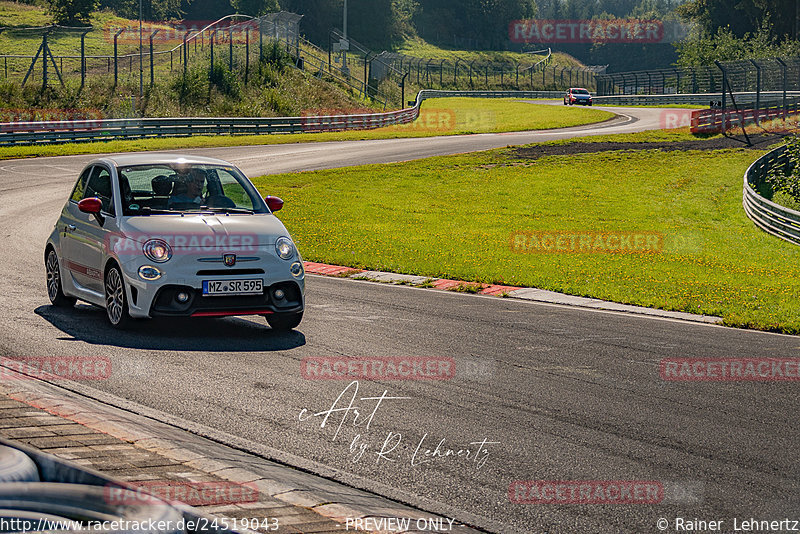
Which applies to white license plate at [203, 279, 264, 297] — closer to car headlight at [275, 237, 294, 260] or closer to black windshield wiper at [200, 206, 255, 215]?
car headlight at [275, 237, 294, 260]

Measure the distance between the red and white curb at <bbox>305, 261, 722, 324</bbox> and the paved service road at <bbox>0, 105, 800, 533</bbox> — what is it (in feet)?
2.19

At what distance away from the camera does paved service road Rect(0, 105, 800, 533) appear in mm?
5578

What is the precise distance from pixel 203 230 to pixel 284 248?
86 cm

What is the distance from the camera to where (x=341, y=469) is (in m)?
5.86

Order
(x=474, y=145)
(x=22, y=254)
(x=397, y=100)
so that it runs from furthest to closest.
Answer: (x=397, y=100), (x=474, y=145), (x=22, y=254)

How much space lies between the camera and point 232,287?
9.58m

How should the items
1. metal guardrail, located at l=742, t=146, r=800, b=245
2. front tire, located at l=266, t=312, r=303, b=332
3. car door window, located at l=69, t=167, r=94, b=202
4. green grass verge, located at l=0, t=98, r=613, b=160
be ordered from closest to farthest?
1. front tire, located at l=266, t=312, r=303, b=332
2. car door window, located at l=69, t=167, r=94, b=202
3. metal guardrail, located at l=742, t=146, r=800, b=245
4. green grass verge, located at l=0, t=98, r=613, b=160

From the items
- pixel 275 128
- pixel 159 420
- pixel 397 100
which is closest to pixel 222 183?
pixel 159 420

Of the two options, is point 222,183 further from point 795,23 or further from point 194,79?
point 795,23

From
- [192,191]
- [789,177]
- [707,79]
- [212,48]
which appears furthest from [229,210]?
[707,79]

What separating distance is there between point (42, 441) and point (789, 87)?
6067 centimetres
